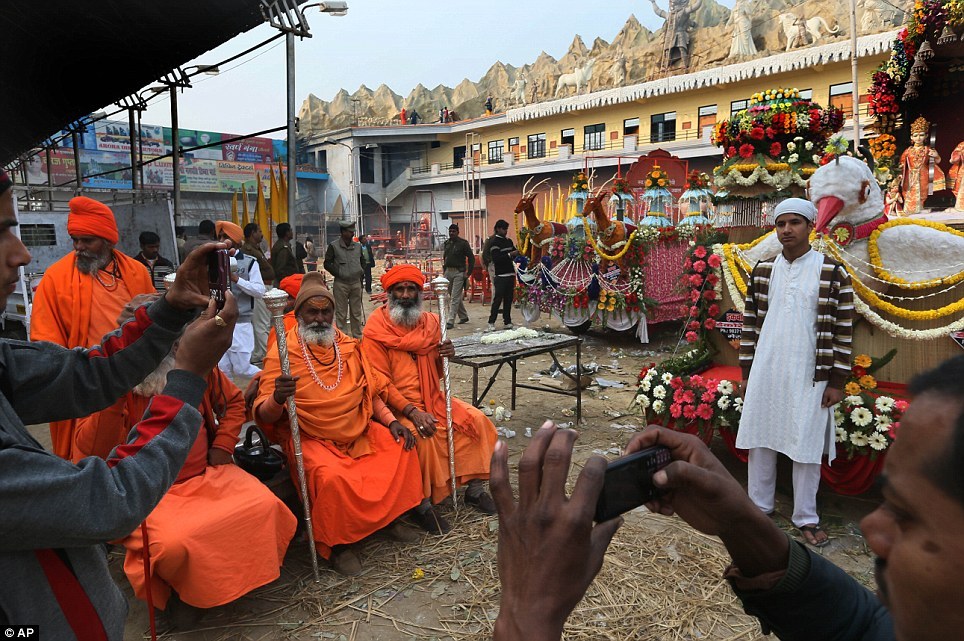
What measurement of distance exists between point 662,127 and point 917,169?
19.1 m

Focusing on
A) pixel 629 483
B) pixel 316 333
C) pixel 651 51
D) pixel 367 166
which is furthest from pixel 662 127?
pixel 629 483

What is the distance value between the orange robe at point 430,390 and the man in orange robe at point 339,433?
0.17 m

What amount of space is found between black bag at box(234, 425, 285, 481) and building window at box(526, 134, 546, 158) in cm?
3007

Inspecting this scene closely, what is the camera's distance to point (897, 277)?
13.7ft

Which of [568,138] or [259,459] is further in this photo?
[568,138]

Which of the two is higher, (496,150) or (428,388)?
(496,150)

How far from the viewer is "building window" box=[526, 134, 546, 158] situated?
31812 millimetres

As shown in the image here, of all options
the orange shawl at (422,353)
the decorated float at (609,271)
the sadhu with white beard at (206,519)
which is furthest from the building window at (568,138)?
the sadhu with white beard at (206,519)

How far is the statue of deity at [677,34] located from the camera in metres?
31.5

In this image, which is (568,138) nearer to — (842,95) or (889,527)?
(842,95)

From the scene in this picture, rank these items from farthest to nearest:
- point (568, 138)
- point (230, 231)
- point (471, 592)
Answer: point (568, 138), point (230, 231), point (471, 592)

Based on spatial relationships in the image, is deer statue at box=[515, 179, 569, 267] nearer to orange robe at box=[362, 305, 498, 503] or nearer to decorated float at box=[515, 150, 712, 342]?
decorated float at box=[515, 150, 712, 342]

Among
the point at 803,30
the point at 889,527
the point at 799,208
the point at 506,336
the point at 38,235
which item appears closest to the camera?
the point at 889,527

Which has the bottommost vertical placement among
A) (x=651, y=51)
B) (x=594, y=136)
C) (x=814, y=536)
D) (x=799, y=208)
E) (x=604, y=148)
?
(x=814, y=536)
